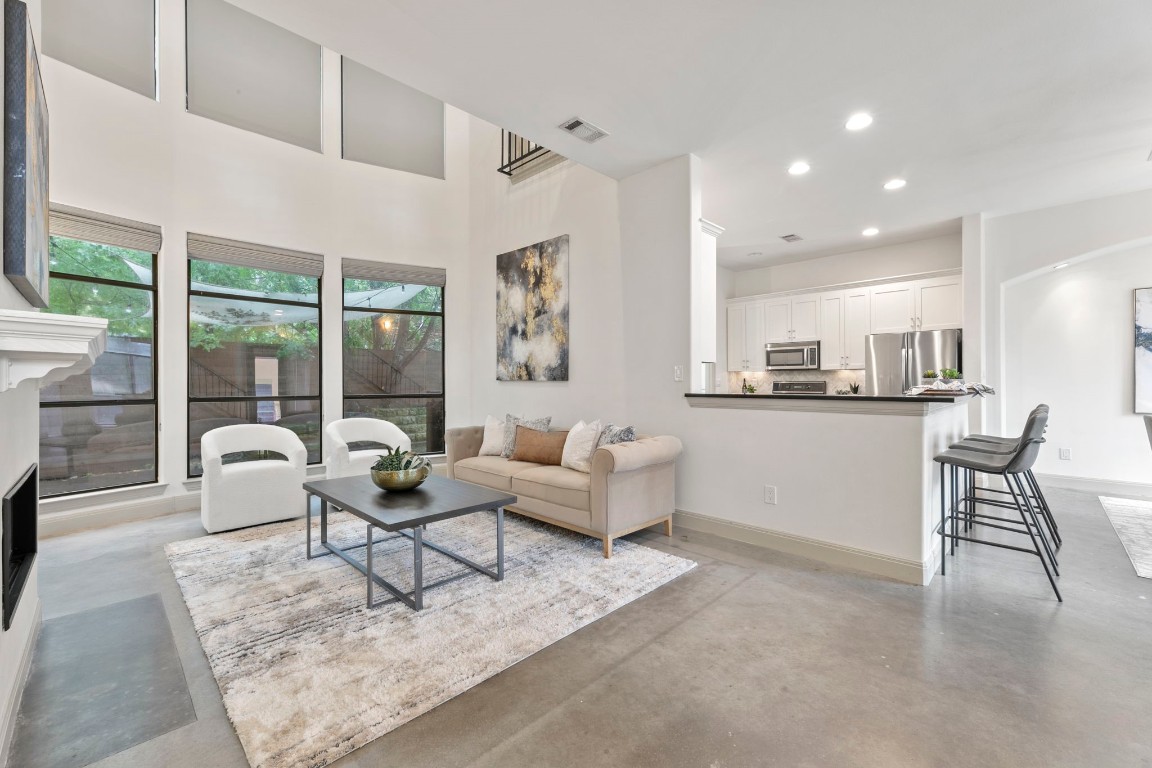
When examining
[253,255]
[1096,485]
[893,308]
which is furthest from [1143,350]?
[253,255]

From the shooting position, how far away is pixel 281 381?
5.14m

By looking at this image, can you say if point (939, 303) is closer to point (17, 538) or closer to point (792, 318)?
point (792, 318)

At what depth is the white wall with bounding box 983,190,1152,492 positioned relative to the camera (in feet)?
15.5

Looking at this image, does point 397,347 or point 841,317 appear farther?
point 841,317

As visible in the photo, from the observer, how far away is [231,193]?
15.5ft

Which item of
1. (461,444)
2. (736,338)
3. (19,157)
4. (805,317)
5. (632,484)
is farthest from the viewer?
(736,338)

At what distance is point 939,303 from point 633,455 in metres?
4.77

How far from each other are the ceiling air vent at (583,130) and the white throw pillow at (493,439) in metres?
2.58

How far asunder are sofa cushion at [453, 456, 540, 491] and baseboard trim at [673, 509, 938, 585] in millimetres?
1362

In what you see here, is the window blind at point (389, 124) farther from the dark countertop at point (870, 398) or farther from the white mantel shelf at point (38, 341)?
the white mantel shelf at point (38, 341)

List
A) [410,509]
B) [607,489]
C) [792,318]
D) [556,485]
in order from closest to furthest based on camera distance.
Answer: [410,509] → [607,489] → [556,485] → [792,318]

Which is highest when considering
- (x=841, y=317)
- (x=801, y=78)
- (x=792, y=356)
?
(x=801, y=78)

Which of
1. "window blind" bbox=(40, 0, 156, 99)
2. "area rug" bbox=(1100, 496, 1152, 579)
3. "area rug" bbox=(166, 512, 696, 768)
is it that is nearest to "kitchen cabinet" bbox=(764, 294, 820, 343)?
"area rug" bbox=(1100, 496, 1152, 579)

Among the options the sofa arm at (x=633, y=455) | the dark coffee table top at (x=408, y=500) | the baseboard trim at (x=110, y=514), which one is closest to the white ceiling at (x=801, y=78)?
the sofa arm at (x=633, y=455)
